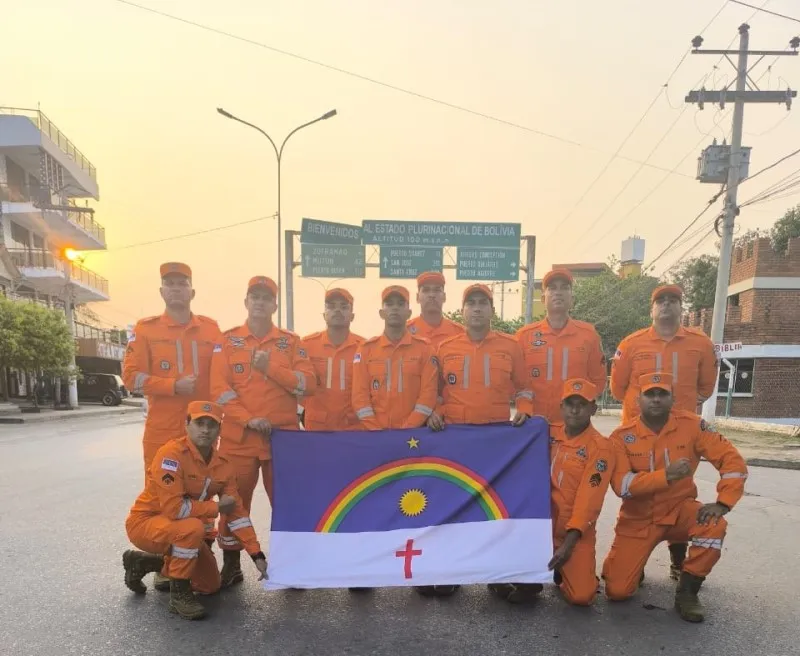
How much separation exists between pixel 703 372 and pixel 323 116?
17.3 metres

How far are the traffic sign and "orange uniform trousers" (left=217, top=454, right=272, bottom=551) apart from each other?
1376 centimetres

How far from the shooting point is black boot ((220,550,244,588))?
3.72m

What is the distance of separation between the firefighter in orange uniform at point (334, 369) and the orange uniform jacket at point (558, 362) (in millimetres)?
1389

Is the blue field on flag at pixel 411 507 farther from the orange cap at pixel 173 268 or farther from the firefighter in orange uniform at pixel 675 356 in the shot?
the orange cap at pixel 173 268

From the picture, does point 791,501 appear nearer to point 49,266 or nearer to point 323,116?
point 323,116

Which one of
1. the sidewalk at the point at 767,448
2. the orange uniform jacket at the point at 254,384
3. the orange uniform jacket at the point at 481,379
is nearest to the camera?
the orange uniform jacket at the point at 254,384

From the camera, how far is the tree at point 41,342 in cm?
1869

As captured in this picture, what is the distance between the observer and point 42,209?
27312mm

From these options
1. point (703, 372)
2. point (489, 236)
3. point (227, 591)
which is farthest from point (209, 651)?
point (489, 236)

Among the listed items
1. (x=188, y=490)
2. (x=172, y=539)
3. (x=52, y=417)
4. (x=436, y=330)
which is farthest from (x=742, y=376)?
(x=52, y=417)

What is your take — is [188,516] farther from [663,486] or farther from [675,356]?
[675,356]

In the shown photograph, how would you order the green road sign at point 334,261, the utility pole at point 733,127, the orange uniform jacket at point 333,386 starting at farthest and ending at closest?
the green road sign at point 334,261 < the utility pole at point 733,127 < the orange uniform jacket at point 333,386

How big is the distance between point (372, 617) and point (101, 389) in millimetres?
28589

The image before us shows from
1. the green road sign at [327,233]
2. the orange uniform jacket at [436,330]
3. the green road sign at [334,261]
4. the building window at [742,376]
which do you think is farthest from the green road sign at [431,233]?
the orange uniform jacket at [436,330]
